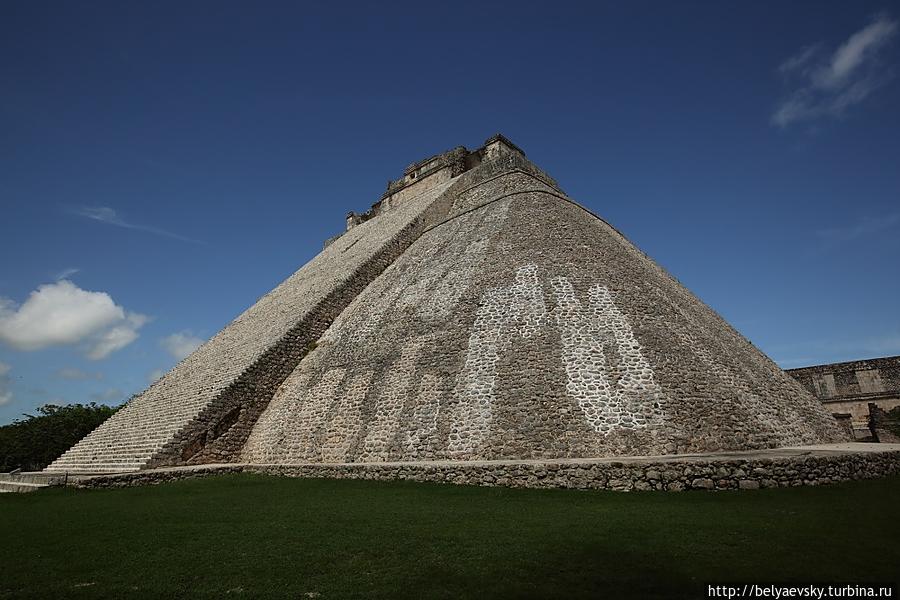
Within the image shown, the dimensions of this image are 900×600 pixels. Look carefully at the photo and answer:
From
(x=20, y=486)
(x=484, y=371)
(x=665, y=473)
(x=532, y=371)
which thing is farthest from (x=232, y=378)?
(x=665, y=473)

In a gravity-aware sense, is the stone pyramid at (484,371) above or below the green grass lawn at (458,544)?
above

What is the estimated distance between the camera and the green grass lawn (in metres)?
4.23

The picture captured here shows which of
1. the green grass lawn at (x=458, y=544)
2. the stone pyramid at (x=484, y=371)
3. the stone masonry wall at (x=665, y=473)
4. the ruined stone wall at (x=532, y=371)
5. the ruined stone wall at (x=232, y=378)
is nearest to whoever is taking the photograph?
the green grass lawn at (x=458, y=544)

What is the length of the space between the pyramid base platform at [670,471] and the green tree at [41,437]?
19481mm

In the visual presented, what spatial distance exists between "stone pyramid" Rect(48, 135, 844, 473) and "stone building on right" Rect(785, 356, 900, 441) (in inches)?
498

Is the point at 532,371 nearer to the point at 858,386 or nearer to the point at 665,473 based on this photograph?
the point at 665,473

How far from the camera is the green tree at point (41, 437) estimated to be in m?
21.5

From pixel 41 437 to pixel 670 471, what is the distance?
83.6ft

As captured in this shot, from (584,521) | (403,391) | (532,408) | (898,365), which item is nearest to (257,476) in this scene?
(403,391)

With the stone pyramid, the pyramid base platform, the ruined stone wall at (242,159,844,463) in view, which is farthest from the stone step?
the pyramid base platform

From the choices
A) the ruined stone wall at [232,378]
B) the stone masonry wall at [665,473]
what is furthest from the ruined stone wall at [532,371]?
the stone masonry wall at [665,473]

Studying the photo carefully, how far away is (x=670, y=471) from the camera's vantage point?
25.7 feet

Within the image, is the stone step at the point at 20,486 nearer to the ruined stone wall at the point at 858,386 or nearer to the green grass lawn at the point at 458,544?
the green grass lawn at the point at 458,544

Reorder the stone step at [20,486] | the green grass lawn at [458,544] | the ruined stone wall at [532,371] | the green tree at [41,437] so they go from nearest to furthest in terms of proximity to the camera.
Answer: the green grass lawn at [458,544] → the ruined stone wall at [532,371] → the stone step at [20,486] → the green tree at [41,437]
